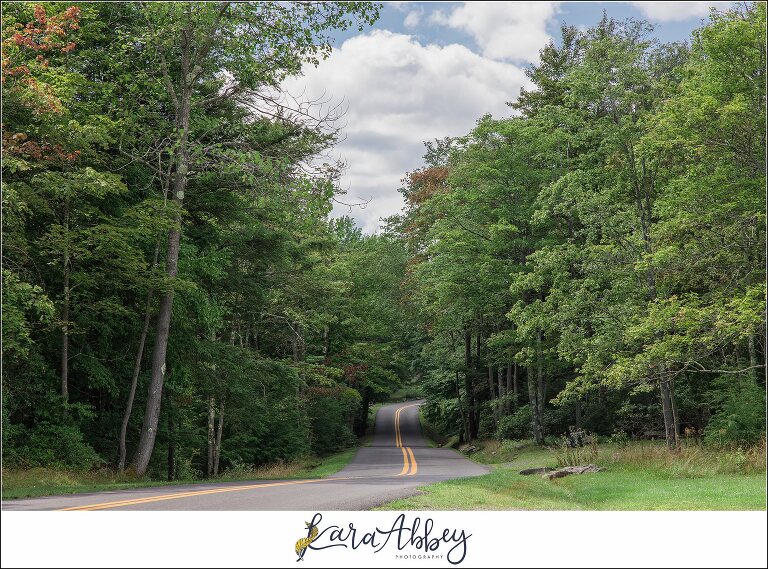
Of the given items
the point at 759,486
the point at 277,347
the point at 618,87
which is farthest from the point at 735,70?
→ the point at 277,347

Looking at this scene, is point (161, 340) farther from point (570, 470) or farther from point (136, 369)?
point (570, 470)

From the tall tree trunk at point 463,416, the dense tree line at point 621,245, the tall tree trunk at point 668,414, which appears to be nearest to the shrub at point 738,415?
the dense tree line at point 621,245

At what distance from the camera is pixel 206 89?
15086 mm

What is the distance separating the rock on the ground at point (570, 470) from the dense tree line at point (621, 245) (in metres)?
1.03

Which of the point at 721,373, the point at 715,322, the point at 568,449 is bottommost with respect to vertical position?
the point at 568,449

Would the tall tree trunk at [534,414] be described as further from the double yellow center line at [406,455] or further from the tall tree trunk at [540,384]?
the double yellow center line at [406,455]

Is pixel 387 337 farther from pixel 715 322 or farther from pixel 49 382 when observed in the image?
pixel 715 322

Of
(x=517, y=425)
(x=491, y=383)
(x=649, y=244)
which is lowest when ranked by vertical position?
(x=517, y=425)

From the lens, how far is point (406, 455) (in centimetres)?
2944

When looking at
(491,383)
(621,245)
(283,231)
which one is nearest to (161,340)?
(283,231)

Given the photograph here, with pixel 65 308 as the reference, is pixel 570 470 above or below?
below

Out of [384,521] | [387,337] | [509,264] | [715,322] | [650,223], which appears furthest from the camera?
[387,337]

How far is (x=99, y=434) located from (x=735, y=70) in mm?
14653

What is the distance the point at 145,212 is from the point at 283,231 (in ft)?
21.9
